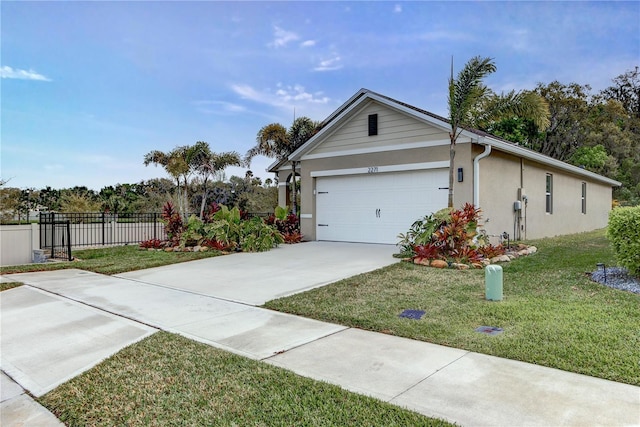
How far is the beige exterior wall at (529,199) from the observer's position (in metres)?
11.1

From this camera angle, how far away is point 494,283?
5609 millimetres

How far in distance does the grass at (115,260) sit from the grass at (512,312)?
5128mm

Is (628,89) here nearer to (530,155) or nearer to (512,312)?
(530,155)

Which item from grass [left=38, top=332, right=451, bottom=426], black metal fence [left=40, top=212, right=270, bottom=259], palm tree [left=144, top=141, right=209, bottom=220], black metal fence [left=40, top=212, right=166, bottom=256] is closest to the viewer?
grass [left=38, top=332, right=451, bottom=426]

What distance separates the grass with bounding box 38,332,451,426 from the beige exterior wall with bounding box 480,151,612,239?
29.1 feet

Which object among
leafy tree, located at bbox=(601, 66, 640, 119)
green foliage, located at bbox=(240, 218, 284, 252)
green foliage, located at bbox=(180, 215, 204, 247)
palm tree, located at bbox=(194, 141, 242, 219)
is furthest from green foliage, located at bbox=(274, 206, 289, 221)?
leafy tree, located at bbox=(601, 66, 640, 119)

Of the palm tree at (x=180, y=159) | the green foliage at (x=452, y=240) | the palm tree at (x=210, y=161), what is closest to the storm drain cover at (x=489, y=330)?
the green foliage at (x=452, y=240)

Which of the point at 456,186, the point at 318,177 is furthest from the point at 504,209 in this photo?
the point at 318,177

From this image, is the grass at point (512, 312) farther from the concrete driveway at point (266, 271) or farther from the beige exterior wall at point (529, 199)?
the beige exterior wall at point (529, 199)

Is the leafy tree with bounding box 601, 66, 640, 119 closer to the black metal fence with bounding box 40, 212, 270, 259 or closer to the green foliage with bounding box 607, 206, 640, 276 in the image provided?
the green foliage with bounding box 607, 206, 640, 276

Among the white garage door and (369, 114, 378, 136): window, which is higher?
(369, 114, 378, 136): window

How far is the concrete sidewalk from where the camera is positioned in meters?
2.74

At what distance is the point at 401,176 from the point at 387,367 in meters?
8.97

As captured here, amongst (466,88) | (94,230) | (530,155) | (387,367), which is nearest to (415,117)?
(466,88)
